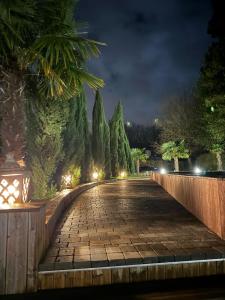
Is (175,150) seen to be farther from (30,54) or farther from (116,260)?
(116,260)

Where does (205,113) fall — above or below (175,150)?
above

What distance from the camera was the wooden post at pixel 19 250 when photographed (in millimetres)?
3410

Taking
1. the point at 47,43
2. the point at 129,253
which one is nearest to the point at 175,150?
the point at 47,43

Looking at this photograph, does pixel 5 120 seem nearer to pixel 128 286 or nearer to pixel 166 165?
pixel 128 286

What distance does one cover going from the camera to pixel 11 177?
4457 millimetres

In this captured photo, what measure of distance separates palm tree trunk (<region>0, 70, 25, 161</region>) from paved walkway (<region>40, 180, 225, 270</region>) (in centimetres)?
208

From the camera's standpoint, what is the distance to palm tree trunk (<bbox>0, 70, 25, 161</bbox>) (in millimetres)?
5254

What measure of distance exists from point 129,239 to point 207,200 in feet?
6.64

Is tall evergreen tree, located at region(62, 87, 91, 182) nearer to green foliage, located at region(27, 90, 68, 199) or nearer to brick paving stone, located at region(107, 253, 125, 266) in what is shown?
green foliage, located at region(27, 90, 68, 199)

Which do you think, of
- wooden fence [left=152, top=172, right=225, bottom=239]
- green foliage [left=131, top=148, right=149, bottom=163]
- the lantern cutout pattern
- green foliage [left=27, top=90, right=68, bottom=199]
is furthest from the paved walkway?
green foliage [left=131, top=148, right=149, bottom=163]

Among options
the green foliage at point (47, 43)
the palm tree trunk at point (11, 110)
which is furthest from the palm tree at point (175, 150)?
the palm tree trunk at point (11, 110)

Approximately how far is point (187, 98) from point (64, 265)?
2922 centimetres

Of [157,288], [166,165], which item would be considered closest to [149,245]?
[157,288]

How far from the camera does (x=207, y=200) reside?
5730mm
